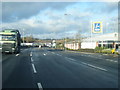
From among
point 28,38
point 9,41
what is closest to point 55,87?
point 9,41

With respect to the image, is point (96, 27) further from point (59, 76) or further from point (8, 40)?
point (59, 76)

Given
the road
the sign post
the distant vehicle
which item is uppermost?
the sign post

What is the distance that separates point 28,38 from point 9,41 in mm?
129044

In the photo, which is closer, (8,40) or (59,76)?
(59,76)

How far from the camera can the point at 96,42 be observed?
72.4 metres

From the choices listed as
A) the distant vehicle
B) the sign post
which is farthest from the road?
the sign post

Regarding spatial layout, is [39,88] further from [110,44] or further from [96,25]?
[110,44]

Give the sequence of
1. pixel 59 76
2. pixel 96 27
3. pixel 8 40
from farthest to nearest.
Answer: pixel 96 27 → pixel 8 40 → pixel 59 76

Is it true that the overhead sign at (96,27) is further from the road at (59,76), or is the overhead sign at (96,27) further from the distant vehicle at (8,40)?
the road at (59,76)

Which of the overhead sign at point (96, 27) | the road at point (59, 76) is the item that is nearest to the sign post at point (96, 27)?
the overhead sign at point (96, 27)

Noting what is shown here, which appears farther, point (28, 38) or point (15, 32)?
point (28, 38)

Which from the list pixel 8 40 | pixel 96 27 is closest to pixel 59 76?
pixel 8 40

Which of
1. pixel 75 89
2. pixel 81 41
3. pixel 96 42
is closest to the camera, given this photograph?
pixel 75 89

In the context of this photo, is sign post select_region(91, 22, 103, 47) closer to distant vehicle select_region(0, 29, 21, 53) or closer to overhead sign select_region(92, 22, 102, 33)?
overhead sign select_region(92, 22, 102, 33)
